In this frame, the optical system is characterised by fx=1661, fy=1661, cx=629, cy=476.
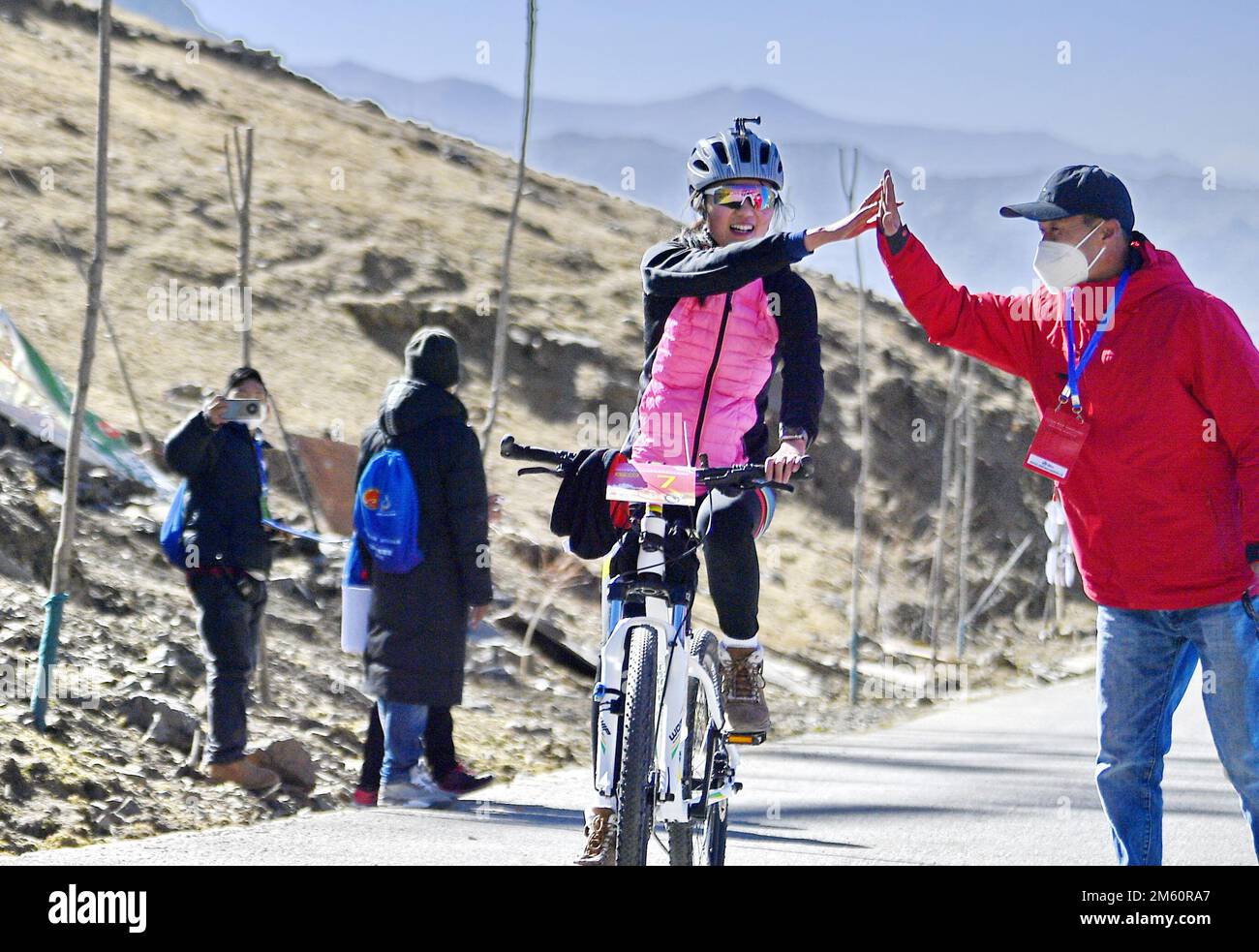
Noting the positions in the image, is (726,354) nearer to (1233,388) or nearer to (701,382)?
(701,382)

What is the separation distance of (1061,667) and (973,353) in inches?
972

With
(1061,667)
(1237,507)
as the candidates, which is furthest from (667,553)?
(1061,667)

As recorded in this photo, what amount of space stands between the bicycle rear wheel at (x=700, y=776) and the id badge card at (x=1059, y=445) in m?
1.14

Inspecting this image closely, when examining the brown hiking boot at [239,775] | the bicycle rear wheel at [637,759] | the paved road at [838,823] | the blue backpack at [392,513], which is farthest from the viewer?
the brown hiking boot at [239,775]

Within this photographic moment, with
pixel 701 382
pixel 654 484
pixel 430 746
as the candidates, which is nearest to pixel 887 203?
pixel 701 382

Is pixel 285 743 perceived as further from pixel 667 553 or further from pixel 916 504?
pixel 916 504

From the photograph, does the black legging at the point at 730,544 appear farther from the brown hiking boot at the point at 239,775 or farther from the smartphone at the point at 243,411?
the brown hiking boot at the point at 239,775

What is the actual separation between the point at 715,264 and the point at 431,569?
317 cm

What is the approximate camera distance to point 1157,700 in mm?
4629

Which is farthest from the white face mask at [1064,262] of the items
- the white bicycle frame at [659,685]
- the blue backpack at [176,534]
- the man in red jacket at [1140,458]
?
the blue backpack at [176,534]

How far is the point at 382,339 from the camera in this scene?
34.1 metres

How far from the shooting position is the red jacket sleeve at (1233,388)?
4355mm

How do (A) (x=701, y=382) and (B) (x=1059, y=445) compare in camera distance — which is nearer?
(B) (x=1059, y=445)

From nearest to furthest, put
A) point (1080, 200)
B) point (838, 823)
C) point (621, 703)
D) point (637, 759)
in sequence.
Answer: point (637, 759)
point (621, 703)
point (1080, 200)
point (838, 823)
